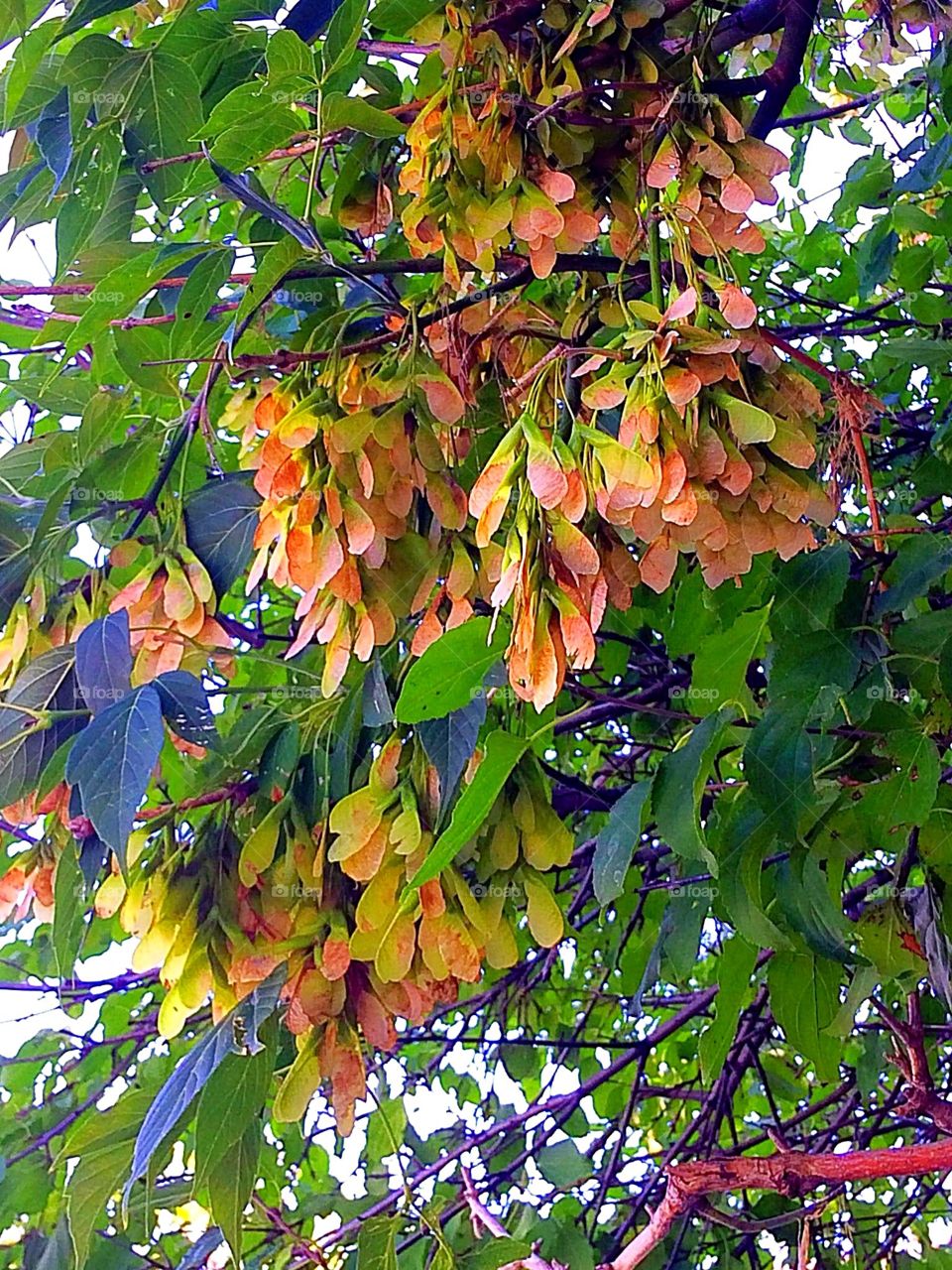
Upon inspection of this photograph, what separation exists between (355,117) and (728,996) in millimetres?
668

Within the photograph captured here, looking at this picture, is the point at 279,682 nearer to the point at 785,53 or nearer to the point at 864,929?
the point at 864,929

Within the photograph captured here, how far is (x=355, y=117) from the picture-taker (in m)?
0.77

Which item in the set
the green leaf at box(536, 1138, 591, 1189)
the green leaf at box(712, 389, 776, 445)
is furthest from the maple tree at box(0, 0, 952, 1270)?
the green leaf at box(536, 1138, 591, 1189)

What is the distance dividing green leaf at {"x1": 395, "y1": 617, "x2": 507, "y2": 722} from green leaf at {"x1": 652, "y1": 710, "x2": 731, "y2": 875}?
180 millimetres

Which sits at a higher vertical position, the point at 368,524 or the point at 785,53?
the point at 785,53

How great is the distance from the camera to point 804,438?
690mm

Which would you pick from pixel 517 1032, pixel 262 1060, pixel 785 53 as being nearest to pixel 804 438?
pixel 785 53

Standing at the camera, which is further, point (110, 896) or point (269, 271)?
point (110, 896)

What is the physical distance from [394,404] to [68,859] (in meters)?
0.46

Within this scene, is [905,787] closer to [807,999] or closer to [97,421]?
[807,999]

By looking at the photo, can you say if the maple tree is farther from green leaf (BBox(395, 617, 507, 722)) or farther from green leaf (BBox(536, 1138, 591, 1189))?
green leaf (BBox(536, 1138, 591, 1189))

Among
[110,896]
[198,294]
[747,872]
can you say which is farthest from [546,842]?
[198,294]

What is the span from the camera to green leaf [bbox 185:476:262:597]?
0.94m

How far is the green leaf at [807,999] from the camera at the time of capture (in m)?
0.90
